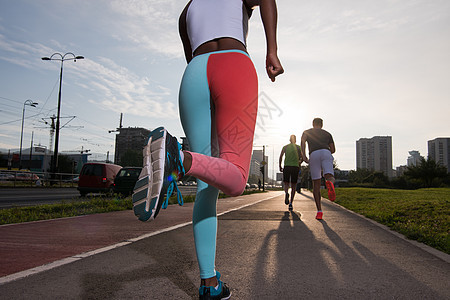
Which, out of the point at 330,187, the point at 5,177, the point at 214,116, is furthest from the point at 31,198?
the point at 214,116

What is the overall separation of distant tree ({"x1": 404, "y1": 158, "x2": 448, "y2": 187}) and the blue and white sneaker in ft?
160

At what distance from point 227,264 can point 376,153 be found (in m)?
143

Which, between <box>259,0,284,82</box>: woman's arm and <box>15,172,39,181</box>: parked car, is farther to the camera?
<box>15,172,39,181</box>: parked car

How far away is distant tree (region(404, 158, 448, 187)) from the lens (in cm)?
4272

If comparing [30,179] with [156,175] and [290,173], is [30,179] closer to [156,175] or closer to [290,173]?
[290,173]

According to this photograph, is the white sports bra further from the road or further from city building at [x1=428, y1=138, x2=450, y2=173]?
city building at [x1=428, y1=138, x2=450, y2=173]

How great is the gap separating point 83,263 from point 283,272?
1676 mm

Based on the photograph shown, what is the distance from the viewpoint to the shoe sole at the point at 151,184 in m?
1.37

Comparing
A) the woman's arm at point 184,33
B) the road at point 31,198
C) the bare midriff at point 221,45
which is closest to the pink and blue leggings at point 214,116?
the bare midriff at point 221,45

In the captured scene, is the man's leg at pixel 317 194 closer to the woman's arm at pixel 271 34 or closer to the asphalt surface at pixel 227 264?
the asphalt surface at pixel 227 264

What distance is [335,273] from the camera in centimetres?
266

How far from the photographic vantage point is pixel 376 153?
435ft

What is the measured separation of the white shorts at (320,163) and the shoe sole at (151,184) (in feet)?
18.1

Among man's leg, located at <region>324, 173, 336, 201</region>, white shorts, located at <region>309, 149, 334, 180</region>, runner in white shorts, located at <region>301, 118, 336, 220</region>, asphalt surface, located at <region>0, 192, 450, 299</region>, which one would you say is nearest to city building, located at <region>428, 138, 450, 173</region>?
runner in white shorts, located at <region>301, 118, 336, 220</region>
